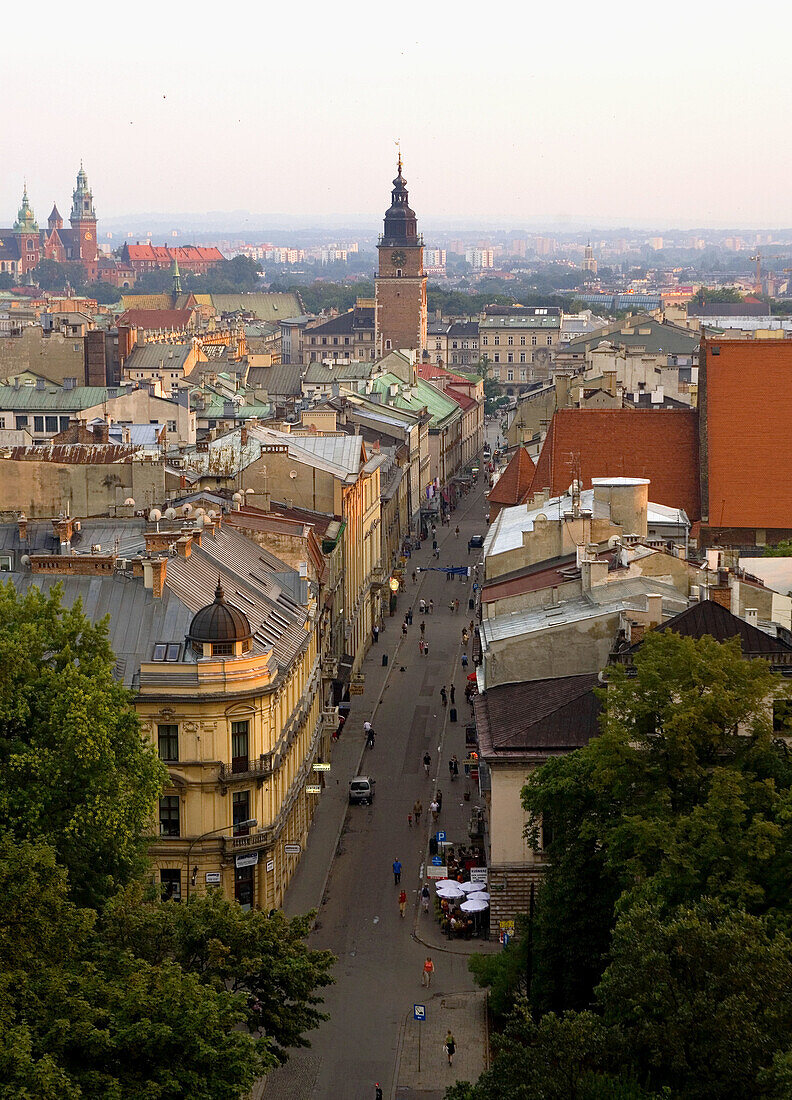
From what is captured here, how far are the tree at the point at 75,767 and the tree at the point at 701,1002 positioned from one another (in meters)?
11.2

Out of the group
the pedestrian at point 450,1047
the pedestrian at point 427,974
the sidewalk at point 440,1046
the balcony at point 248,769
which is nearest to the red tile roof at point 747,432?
the balcony at point 248,769

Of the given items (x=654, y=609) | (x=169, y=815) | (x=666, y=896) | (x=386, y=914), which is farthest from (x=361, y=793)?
(x=666, y=896)

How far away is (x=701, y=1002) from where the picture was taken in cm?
3003

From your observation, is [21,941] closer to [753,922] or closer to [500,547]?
[753,922]

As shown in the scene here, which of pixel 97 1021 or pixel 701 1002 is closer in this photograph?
pixel 701 1002

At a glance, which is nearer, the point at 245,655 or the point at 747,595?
the point at 245,655

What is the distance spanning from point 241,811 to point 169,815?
1717 millimetres

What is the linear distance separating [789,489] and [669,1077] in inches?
1846

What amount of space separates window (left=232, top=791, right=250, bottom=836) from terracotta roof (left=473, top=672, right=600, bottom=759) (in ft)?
18.6

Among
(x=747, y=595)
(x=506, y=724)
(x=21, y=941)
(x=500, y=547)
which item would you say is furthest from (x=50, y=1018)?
(x=500, y=547)

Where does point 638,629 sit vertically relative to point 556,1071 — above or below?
above

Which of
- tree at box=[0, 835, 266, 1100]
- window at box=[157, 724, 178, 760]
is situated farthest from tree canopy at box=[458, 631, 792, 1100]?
window at box=[157, 724, 178, 760]

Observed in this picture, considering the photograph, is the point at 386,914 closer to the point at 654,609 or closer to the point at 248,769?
the point at 248,769

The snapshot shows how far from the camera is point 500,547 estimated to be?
2616 inches
